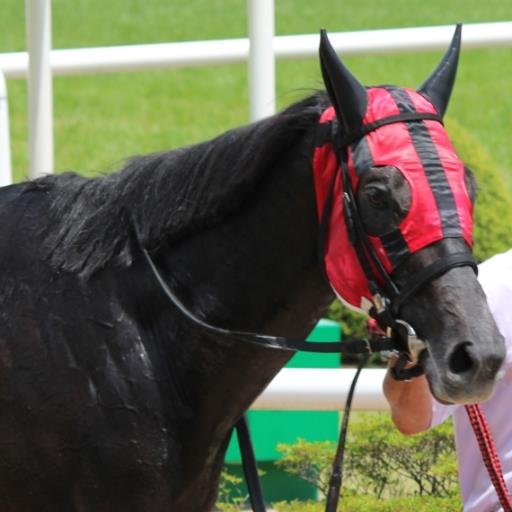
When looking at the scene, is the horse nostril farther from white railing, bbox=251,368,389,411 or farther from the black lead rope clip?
white railing, bbox=251,368,389,411

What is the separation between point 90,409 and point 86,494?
20 cm

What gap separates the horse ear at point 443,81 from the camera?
3.39 m

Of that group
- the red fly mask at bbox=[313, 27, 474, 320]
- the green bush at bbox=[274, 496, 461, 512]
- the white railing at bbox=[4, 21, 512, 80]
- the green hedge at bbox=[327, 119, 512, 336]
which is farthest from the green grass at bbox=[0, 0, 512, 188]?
the red fly mask at bbox=[313, 27, 474, 320]

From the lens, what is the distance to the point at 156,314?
347 centimetres

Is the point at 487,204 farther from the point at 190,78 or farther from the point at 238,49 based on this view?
the point at 190,78

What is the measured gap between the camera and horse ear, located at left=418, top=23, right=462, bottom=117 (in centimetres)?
339

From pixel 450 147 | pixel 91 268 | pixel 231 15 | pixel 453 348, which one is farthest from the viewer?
pixel 231 15

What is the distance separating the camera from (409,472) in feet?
17.4

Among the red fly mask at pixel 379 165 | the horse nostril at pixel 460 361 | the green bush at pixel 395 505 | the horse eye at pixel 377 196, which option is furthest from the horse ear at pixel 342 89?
the green bush at pixel 395 505

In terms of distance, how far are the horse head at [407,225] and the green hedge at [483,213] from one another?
4111 millimetres

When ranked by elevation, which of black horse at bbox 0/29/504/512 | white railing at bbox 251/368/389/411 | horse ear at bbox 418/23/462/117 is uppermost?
horse ear at bbox 418/23/462/117

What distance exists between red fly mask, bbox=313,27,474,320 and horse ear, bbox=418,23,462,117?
0.09 meters

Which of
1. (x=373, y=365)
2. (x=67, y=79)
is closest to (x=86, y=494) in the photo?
(x=373, y=365)

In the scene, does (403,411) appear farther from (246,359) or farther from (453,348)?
(453,348)
